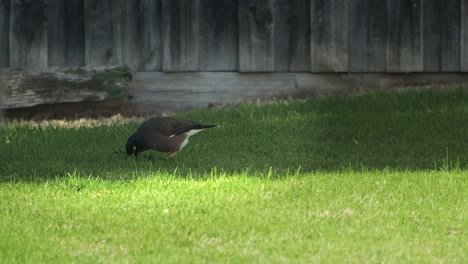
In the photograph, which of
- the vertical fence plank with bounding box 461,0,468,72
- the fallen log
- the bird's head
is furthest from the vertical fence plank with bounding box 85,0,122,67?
the vertical fence plank with bounding box 461,0,468,72

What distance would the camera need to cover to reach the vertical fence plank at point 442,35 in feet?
41.1

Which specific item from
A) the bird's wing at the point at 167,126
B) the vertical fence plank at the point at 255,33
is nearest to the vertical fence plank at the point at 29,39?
the vertical fence plank at the point at 255,33

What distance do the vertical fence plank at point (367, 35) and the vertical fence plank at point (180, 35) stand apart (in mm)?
1969

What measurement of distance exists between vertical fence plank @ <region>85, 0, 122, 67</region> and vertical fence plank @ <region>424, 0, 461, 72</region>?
12.7ft

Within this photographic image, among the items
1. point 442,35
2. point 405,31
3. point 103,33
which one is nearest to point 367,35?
point 405,31

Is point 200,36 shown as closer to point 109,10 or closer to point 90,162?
point 109,10

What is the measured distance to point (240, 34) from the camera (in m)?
12.6

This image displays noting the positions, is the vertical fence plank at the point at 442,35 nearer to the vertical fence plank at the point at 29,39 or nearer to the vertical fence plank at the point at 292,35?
the vertical fence plank at the point at 292,35

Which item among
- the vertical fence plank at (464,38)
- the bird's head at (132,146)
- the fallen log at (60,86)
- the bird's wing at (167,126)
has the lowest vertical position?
the bird's head at (132,146)

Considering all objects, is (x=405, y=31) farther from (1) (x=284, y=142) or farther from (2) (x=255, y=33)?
(1) (x=284, y=142)

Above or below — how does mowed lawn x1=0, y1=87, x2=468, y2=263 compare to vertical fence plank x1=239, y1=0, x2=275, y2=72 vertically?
below

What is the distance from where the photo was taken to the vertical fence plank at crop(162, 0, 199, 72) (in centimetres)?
1257

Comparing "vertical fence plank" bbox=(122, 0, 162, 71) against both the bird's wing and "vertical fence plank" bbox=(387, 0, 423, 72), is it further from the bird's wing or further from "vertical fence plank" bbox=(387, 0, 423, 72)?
the bird's wing

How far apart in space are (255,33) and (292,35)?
1.53 feet
